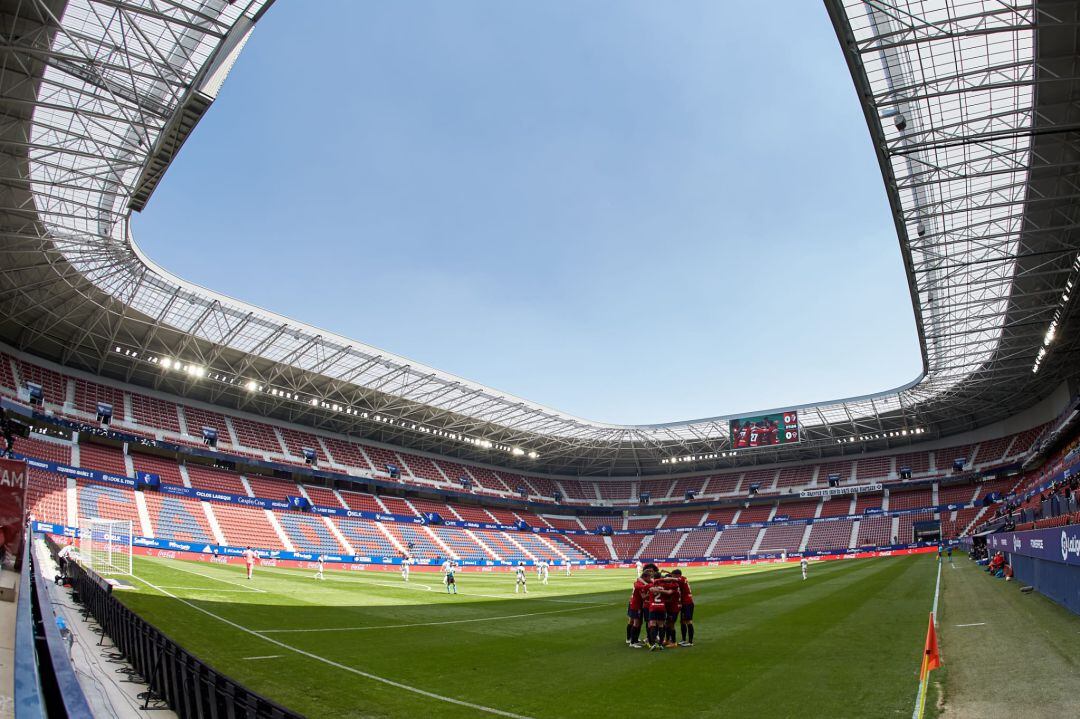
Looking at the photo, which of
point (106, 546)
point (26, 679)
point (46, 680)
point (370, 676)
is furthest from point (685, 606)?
point (106, 546)

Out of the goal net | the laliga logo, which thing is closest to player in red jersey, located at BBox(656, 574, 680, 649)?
the laliga logo

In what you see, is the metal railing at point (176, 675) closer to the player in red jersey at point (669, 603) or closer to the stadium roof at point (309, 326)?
the player in red jersey at point (669, 603)

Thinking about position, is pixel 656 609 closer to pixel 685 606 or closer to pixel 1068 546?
pixel 685 606

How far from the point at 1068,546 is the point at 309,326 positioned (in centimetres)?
4149

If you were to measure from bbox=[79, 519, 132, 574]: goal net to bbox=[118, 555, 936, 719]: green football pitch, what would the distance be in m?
3.96

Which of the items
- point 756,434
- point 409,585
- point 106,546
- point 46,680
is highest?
point 756,434

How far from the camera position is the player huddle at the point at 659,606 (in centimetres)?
1484

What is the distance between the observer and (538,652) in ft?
50.4

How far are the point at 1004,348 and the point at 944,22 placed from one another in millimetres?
37111

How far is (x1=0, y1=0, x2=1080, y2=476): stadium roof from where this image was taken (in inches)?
861

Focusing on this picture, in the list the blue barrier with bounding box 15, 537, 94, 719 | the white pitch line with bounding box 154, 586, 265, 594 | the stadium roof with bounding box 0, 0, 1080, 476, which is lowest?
the white pitch line with bounding box 154, 586, 265, 594

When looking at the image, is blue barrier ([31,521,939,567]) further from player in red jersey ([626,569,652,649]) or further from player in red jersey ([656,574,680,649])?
player in red jersey ([656,574,680,649])

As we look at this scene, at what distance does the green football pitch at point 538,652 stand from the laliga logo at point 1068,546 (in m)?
3.94

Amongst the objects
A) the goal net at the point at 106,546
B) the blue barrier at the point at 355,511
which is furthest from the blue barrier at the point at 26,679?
the blue barrier at the point at 355,511
